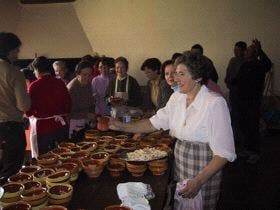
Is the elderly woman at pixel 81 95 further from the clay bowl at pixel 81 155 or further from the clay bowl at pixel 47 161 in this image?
the clay bowl at pixel 47 161

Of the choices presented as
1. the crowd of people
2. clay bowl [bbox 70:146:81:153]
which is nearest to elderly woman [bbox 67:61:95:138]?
the crowd of people

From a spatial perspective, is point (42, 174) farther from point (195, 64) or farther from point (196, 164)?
point (195, 64)

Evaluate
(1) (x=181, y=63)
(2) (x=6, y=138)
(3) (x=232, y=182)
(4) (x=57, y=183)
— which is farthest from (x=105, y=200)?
(3) (x=232, y=182)

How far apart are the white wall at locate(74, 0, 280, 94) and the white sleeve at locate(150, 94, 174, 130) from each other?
4519 mm

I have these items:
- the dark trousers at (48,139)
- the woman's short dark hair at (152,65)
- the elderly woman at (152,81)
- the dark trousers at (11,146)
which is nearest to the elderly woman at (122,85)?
the elderly woman at (152,81)

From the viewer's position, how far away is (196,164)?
2.20 metres

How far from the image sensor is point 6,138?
3311 mm

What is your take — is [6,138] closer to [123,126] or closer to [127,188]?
[123,126]

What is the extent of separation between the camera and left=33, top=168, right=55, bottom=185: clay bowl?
6.37 ft

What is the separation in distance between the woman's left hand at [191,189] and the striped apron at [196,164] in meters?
0.14

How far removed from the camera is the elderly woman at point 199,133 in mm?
2062

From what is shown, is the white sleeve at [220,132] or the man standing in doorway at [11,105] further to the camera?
the man standing in doorway at [11,105]

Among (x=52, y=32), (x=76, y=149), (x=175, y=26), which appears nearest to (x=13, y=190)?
(x=76, y=149)

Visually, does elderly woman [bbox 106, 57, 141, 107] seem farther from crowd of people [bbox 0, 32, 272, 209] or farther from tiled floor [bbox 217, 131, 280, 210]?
tiled floor [bbox 217, 131, 280, 210]
